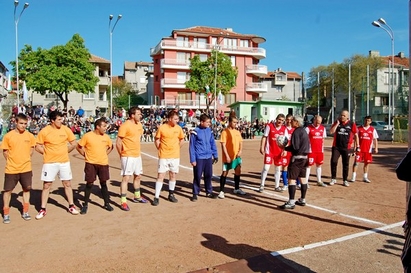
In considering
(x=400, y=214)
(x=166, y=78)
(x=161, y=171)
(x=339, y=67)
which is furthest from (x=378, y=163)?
(x=166, y=78)

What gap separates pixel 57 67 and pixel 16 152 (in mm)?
38267

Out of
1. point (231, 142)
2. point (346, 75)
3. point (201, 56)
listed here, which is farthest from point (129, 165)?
point (201, 56)

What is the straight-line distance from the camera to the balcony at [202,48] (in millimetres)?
57625

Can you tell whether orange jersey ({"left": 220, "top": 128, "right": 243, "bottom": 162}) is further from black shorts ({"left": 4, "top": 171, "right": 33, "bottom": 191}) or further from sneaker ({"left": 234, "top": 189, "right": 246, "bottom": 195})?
black shorts ({"left": 4, "top": 171, "right": 33, "bottom": 191})

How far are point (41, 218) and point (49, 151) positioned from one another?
1.24 m

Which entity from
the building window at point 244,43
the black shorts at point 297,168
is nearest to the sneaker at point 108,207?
the black shorts at point 297,168

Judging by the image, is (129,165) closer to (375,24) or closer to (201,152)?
(201,152)

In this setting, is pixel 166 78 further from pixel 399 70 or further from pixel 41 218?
pixel 41 218

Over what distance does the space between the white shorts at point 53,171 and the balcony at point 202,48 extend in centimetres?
5094

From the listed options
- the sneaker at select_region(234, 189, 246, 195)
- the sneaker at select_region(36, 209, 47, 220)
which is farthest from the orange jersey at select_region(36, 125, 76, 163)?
the sneaker at select_region(234, 189, 246, 195)

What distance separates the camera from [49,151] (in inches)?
266

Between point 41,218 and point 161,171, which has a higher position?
point 161,171

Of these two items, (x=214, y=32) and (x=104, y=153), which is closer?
(x=104, y=153)

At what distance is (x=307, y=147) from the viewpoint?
24.2ft
